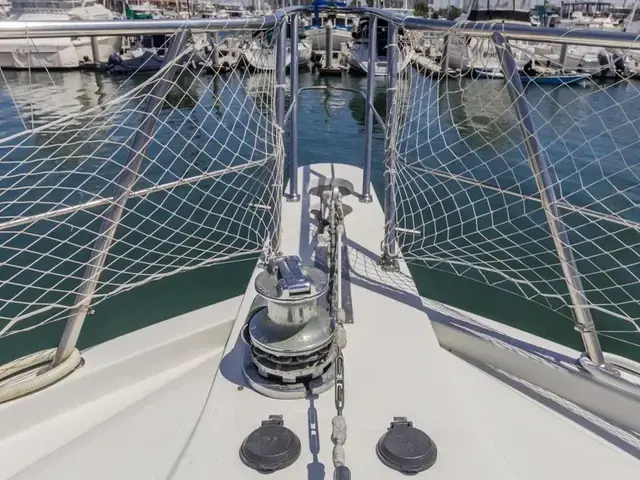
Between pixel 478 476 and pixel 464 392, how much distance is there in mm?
543

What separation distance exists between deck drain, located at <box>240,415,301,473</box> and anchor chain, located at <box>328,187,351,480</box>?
12cm

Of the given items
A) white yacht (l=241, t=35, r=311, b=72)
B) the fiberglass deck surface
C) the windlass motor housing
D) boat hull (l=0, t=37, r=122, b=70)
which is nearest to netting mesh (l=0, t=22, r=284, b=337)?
white yacht (l=241, t=35, r=311, b=72)

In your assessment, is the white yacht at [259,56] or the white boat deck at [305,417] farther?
the white yacht at [259,56]

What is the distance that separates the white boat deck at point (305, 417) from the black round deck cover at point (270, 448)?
0.02m

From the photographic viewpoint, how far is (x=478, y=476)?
1308 mm

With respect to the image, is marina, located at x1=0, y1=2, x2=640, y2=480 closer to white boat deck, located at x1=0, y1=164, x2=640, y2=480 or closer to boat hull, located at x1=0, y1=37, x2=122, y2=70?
white boat deck, located at x1=0, y1=164, x2=640, y2=480

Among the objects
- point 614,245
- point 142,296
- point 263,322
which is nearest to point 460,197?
point 614,245

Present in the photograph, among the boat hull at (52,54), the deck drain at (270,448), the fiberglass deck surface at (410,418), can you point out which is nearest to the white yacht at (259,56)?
the fiberglass deck surface at (410,418)

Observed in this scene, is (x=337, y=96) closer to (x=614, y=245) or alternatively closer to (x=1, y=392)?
(x=614, y=245)

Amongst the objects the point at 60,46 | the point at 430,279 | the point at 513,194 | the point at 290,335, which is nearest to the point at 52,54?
the point at 60,46

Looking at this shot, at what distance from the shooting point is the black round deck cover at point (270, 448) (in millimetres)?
1306

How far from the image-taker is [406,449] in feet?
4.39

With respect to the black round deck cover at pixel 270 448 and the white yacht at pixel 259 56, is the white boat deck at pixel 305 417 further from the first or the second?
the white yacht at pixel 259 56

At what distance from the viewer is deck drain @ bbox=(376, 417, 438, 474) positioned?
51.3 inches
